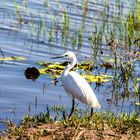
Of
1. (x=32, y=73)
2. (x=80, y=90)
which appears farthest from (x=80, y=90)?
(x=32, y=73)

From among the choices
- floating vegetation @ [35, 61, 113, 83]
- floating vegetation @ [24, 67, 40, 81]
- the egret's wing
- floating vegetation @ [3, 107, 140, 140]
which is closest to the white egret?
the egret's wing

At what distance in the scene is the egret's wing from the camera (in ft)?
24.5

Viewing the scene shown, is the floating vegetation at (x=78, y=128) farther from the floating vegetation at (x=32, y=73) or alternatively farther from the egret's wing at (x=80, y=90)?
the floating vegetation at (x=32, y=73)

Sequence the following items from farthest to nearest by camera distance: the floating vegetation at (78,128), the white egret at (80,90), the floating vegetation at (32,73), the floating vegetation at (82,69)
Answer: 1. the floating vegetation at (82,69)
2. the floating vegetation at (32,73)
3. the white egret at (80,90)
4. the floating vegetation at (78,128)

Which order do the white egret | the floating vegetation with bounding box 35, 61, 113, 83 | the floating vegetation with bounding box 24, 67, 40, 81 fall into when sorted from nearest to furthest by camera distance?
the white egret < the floating vegetation with bounding box 24, 67, 40, 81 < the floating vegetation with bounding box 35, 61, 113, 83

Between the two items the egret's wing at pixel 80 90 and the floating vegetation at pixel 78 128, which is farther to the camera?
the egret's wing at pixel 80 90

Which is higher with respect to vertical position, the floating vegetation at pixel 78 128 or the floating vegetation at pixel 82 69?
the floating vegetation at pixel 82 69

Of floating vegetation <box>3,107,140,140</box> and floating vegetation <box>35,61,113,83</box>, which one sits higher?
floating vegetation <box>35,61,113,83</box>

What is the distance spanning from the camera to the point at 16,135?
6.53 meters

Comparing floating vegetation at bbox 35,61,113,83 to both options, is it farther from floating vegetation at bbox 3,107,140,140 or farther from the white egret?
floating vegetation at bbox 3,107,140,140

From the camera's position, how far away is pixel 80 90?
760 cm

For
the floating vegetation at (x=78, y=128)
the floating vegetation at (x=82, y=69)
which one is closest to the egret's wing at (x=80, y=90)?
the floating vegetation at (x=78, y=128)

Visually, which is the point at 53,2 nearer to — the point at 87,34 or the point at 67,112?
the point at 87,34

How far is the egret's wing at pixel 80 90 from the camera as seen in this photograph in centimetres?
748
